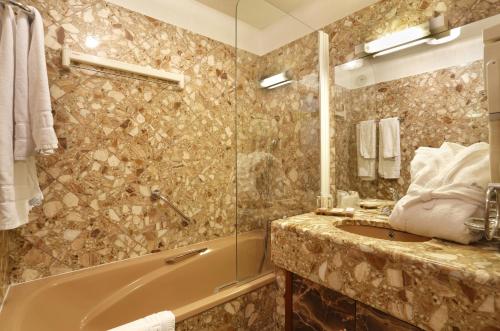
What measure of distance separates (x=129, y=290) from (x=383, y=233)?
5.30 feet

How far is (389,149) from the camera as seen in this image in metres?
1.45

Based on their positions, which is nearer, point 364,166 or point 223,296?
point 223,296

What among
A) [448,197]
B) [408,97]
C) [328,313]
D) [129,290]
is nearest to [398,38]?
[408,97]

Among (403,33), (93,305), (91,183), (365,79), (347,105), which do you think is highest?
(403,33)

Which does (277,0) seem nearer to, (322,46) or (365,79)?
(322,46)

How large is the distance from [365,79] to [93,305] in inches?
88.6

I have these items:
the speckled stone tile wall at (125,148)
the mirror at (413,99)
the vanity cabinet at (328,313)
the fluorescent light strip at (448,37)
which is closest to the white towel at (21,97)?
the speckled stone tile wall at (125,148)

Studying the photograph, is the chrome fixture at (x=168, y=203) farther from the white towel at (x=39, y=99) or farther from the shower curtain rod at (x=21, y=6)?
the shower curtain rod at (x=21, y=6)

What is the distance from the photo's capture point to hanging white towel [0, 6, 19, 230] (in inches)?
35.9

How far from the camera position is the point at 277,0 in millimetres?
1827

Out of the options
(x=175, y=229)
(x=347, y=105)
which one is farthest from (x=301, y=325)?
(x=347, y=105)

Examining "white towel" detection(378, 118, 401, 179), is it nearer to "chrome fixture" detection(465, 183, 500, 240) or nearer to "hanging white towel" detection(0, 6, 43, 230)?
"chrome fixture" detection(465, 183, 500, 240)

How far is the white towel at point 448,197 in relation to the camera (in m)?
0.88

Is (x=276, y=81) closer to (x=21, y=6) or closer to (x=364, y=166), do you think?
(x=364, y=166)
